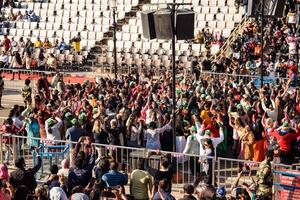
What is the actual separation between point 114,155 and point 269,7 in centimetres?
720

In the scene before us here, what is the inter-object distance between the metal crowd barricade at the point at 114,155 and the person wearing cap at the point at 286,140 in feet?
5.81

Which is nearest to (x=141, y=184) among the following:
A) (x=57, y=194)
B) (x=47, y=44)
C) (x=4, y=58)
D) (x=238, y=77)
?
(x=57, y=194)

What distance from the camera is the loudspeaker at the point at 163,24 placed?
16.5 m

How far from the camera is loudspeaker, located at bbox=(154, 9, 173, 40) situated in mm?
16484

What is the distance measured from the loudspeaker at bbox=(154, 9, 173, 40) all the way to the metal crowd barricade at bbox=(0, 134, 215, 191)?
7.48 ft

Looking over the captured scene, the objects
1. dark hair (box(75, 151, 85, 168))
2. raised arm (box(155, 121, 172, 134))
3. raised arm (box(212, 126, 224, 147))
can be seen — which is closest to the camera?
dark hair (box(75, 151, 85, 168))

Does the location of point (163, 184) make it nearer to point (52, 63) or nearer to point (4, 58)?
point (52, 63)

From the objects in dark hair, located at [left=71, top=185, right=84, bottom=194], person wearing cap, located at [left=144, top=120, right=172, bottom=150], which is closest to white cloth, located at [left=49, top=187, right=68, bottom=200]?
dark hair, located at [left=71, top=185, right=84, bottom=194]

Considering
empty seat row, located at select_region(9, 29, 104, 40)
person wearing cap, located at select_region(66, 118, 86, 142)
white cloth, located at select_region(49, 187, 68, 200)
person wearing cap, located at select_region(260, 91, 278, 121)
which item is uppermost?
empty seat row, located at select_region(9, 29, 104, 40)

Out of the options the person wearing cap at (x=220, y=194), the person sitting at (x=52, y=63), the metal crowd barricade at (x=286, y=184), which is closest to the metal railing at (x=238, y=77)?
the person sitting at (x=52, y=63)

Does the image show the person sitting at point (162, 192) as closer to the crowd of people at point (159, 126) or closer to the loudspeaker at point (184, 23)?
the crowd of people at point (159, 126)

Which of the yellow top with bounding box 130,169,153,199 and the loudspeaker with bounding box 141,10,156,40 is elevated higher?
the loudspeaker with bounding box 141,10,156,40

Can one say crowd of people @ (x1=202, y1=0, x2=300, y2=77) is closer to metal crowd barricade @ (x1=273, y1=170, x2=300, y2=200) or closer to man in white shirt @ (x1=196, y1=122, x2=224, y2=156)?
man in white shirt @ (x1=196, y1=122, x2=224, y2=156)

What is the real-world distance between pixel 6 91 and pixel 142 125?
13646 mm
